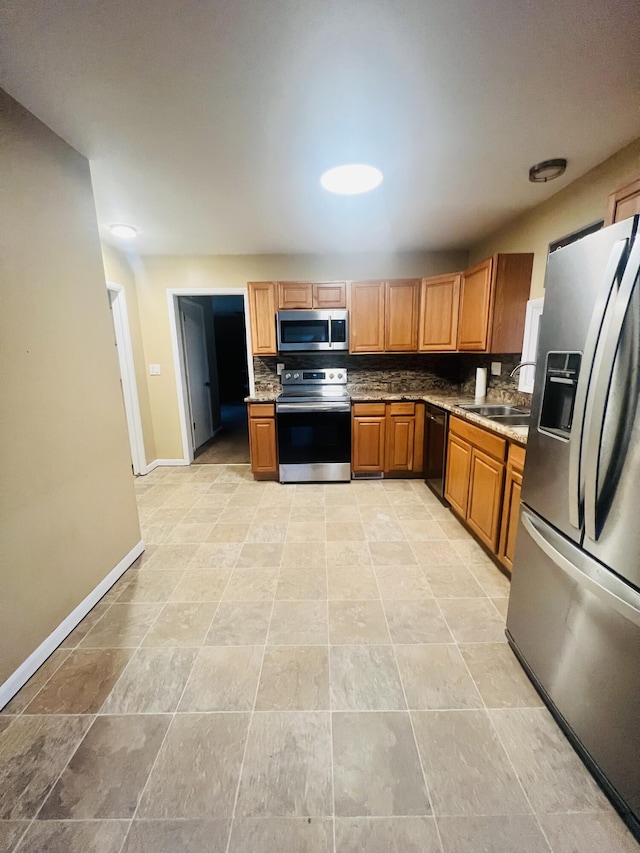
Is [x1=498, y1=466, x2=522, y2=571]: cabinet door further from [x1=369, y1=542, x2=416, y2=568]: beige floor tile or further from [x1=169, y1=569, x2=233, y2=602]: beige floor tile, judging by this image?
[x1=169, y1=569, x2=233, y2=602]: beige floor tile

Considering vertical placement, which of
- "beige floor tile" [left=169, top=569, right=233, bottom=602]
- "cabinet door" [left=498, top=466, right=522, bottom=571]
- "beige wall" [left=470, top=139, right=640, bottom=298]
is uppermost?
"beige wall" [left=470, top=139, right=640, bottom=298]

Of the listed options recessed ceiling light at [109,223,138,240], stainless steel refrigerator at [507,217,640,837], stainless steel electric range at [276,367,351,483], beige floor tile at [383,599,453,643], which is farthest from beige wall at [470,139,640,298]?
recessed ceiling light at [109,223,138,240]

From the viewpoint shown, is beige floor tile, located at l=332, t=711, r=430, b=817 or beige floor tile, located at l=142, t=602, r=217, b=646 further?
beige floor tile, located at l=142, t=602, r=217, b=646

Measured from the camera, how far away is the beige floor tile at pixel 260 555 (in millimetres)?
2125

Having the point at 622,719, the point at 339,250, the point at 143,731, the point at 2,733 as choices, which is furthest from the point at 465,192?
the point at 2,733

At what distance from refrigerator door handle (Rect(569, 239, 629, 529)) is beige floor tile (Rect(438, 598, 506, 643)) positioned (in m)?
0.82

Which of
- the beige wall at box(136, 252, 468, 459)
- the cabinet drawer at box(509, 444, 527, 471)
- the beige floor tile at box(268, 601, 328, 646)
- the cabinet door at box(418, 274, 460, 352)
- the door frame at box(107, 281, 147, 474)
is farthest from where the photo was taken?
the beige wall at box(136, 252, 468, 459)

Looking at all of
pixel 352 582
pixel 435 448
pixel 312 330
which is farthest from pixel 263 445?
pixel 352 582

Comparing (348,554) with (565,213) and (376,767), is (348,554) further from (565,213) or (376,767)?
(565,213)

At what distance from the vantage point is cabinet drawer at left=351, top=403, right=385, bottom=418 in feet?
10.9

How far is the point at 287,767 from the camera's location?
3.50ft

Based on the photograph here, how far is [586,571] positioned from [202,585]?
6.15ft

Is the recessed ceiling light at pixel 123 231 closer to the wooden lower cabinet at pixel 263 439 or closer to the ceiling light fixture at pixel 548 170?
the wooden lower cabinet at pixel 263 439

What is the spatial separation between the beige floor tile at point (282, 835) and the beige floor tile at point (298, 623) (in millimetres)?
597
